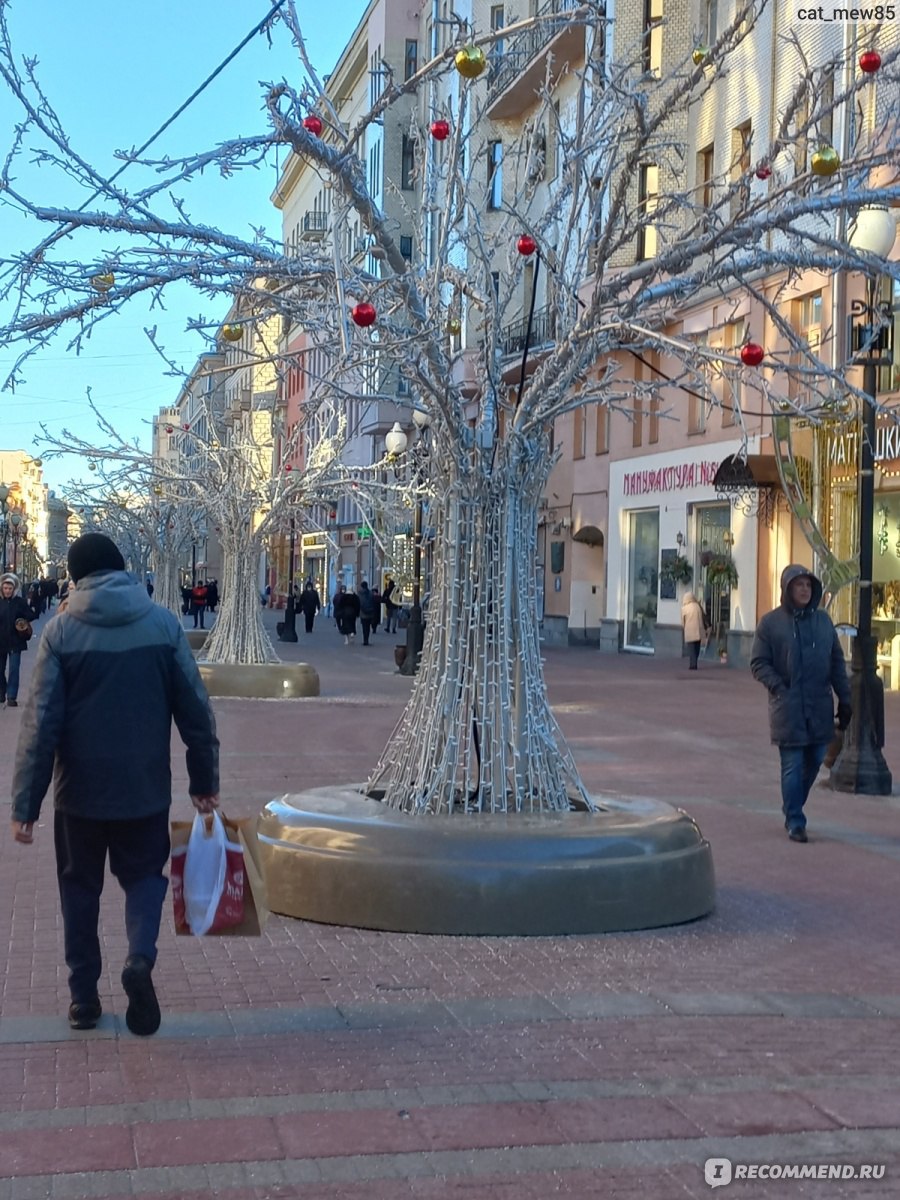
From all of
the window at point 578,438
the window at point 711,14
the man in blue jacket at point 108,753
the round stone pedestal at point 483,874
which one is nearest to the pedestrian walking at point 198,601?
the window at point 578,438

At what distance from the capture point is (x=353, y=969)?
6547 millimetres

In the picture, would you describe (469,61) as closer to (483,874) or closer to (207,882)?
(207,882)

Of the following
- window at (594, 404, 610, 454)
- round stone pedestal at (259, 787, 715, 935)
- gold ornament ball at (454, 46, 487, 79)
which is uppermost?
window at (594, 404, 610, 454)

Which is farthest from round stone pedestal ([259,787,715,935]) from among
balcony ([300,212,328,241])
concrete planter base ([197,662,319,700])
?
concrete planter base ([197,662,319,700])

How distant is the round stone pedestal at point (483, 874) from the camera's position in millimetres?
7070

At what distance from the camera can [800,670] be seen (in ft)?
32.8

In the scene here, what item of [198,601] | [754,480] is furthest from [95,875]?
[198,601]

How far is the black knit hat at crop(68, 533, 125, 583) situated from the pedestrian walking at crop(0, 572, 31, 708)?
1447 centimetres

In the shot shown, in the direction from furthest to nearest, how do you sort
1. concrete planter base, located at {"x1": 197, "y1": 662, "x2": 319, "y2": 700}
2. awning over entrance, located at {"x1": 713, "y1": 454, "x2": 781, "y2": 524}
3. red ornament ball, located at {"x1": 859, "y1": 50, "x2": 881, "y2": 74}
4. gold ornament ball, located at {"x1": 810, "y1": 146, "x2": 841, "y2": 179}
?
awning over entrance, located at {"x1": 713, "y1": 454, "x2": 781, "y2": 524}
concrete planter base, located at {"x1": 197, "y1": 662, "x2": 319, "y2": 700}
red ornament ball, located at {"x1": 859, "y1": 50, "x2": 881, "y2": 74}
gold ornament ball, located at {"x1": 810, "y1": 146, "x2": 841, "y2": 179}

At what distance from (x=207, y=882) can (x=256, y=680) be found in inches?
627

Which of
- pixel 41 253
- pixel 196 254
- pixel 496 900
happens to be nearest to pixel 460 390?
pixel 196 254

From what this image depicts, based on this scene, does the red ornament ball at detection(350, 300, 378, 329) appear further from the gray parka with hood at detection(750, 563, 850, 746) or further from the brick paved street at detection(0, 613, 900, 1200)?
the gray parka with hood at detection(750, 563, 850, 746)

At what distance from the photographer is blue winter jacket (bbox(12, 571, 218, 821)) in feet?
17.4

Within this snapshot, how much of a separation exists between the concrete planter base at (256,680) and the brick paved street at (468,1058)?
12.2 meters
